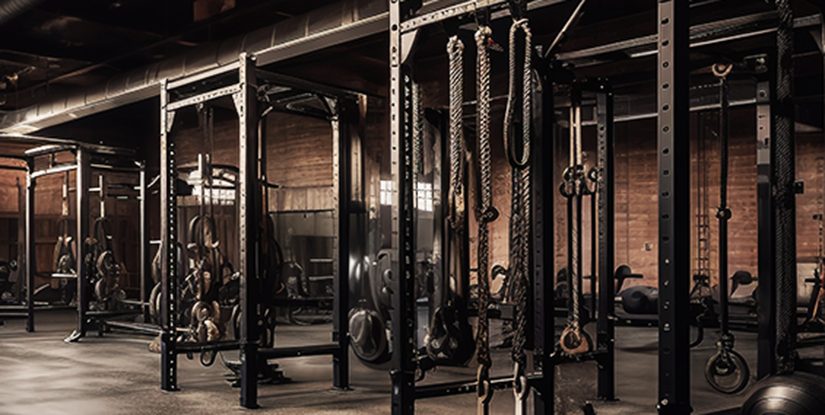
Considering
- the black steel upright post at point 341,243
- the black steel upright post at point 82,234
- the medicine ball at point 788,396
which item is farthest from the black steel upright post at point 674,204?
the black steel upright post at point 82,234

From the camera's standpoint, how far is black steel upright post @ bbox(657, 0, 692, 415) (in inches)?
98.3

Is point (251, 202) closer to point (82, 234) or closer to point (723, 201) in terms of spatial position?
point (723, 201)

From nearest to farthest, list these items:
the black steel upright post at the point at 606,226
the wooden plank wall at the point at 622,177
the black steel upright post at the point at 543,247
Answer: the black steel upright post at the point at 543,247, the black steel upright post at the point at 606,226, the wooden plank wall at the point at 622,177

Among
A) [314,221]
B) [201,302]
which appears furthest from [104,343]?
[314,221]

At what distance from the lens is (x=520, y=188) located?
3.29 m

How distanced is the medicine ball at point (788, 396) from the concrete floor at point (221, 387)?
3.49ft

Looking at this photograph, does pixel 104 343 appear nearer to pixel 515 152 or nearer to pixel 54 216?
pixel 515 152

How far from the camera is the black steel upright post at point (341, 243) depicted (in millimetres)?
5727

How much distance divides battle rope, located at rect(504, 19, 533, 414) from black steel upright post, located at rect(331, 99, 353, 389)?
8.82 feet

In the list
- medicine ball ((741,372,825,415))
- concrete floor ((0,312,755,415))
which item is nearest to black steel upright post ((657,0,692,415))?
medicine ball ((741,372,825,415))

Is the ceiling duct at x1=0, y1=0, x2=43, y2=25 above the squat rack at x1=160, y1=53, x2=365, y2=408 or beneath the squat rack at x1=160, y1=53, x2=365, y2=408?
above

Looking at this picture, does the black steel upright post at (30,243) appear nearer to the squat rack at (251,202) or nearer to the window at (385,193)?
the window at (385,193)

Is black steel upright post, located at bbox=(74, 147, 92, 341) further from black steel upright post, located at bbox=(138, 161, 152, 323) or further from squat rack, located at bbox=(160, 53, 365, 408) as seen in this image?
squat rack, located at bbox=(160, 53, 365, 408)

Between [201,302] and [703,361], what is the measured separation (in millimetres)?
4312
